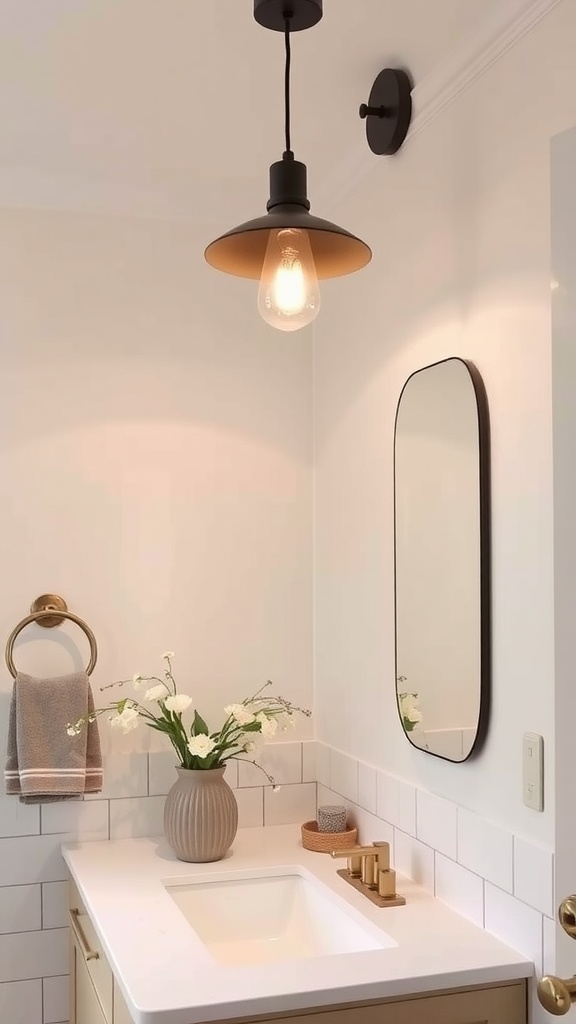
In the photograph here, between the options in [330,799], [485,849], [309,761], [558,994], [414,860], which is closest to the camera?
[558,994]

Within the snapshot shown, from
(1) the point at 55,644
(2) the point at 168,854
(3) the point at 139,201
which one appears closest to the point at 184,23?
(3) the point at 139,201

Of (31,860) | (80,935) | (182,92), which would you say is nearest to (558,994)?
(80,935)

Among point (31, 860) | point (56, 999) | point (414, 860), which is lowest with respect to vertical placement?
point (56, 999)

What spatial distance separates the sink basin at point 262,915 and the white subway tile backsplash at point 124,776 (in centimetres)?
40

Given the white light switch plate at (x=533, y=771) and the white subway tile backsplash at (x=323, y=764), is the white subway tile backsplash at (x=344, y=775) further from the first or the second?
the white light switch plate at (x=533, y=771)

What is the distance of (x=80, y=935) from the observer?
212cm

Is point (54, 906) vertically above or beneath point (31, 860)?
beneath

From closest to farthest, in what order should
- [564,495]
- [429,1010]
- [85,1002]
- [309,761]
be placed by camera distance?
[564,495] < [429,1010] < [85,1002] < [309,761]

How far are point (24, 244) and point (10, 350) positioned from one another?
263mm

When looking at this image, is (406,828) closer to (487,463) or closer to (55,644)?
(487,463)

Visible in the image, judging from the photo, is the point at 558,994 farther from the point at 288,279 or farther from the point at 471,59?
the point at 471,59

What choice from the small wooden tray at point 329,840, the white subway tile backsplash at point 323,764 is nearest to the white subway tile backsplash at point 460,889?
the small wooden tray at point 329,840

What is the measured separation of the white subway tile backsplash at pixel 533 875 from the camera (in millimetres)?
1484

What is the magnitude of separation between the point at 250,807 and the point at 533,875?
1077 mm
